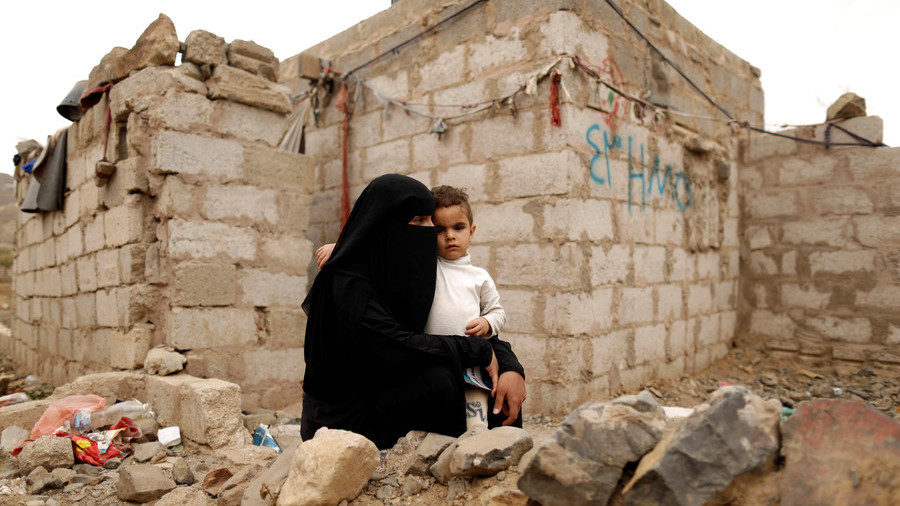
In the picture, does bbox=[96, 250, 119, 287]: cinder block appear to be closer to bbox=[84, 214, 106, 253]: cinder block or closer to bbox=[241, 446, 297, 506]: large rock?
bbox=[84, 214, 106, 253]: cinder block

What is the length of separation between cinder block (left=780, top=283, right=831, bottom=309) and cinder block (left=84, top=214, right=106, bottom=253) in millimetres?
6784

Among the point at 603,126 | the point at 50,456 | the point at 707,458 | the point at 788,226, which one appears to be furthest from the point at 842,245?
the point at 50,456

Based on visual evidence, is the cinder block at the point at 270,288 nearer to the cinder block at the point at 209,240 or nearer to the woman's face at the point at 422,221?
the cinder block at the point at 209,240

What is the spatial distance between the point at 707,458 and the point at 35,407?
12.3ft

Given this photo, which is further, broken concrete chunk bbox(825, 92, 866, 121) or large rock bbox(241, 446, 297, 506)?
broken concrete chunk bbox(825, 92, 866, 121)

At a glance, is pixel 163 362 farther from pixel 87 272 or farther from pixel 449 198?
pixel 449 198

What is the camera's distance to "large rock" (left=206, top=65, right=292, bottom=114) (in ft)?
13.5

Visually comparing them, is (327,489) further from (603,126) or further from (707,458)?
(603,126)

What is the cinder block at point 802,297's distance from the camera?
6.35m

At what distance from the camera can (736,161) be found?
273 inches

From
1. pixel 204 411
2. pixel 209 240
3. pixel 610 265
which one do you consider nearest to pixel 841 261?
pixel 610 265

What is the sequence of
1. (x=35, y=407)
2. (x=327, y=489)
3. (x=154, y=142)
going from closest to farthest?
(x=327, y=489) < (x=35, y=407) < (x=154, y=142)

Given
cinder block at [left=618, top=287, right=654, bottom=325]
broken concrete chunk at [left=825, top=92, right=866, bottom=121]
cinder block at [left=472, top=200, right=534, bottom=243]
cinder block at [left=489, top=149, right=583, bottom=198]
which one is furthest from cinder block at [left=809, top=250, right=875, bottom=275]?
cinder block at [left=472, top=200, right=534, bottom=243]

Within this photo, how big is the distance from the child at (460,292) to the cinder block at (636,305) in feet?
9.91
